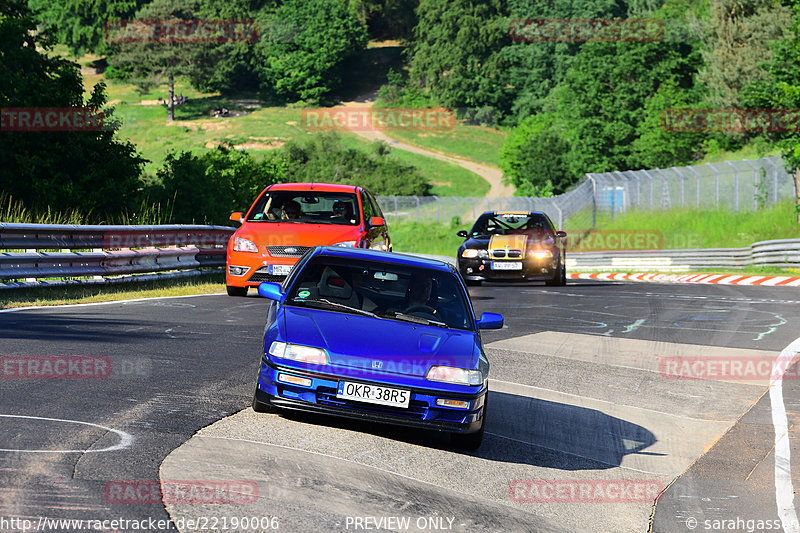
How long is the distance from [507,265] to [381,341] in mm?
14773

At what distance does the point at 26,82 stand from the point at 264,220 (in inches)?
527

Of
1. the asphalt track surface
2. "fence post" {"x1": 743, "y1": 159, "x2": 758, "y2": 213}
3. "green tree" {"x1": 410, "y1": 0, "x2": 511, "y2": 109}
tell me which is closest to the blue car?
the asphalt track surface

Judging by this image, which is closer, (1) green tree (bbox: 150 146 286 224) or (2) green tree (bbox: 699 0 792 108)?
(1) green tree (bbox: 150 146 286 224)

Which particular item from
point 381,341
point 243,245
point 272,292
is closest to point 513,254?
point 243,245

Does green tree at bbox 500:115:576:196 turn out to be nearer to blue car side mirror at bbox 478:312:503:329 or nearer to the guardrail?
Answer: the guardrail

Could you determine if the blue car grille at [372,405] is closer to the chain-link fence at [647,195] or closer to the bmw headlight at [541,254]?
the bmw headlight at [541,254]

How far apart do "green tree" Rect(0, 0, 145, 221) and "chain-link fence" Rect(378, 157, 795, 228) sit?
2235 centimetres

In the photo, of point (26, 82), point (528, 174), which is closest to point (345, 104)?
point (528, 174)

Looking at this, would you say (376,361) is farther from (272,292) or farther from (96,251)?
(96,251)

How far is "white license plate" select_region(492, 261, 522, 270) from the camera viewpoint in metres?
21.7

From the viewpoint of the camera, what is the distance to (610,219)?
48125mm

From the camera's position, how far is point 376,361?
6.93 m

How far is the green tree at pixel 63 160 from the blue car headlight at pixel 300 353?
1864 cm

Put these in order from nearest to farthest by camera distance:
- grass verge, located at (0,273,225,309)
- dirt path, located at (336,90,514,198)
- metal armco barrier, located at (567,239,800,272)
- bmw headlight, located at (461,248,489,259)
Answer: grass verge, located at (0,273,225,309)
bmw headlight, located at (461,248,489,259)
metal armco barrier, located at (567,239,800,272)
dirt path, located at (336,90,514,198)
